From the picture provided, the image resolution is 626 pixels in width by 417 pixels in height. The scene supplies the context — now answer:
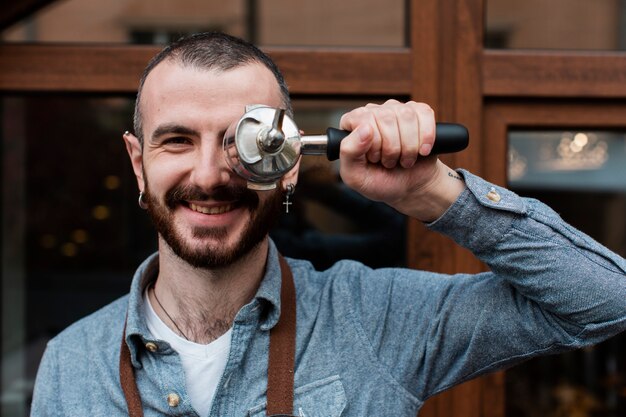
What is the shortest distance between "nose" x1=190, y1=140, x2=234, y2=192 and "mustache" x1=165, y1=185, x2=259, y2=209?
0.01 m

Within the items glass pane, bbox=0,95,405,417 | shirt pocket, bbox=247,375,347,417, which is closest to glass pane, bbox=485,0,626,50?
glass pane, bbox=0,95,405,417

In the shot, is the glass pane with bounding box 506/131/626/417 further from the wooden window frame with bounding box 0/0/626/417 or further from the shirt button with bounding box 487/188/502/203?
the shirt button with bounding box 487/188/502/203

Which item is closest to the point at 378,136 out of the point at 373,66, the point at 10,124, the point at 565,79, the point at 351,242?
the point at 373,66

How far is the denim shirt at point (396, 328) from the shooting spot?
1.31m

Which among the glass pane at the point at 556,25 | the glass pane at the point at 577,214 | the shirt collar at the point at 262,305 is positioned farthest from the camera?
the glass pane at the point at 577,214

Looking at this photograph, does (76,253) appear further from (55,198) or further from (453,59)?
(453,59)

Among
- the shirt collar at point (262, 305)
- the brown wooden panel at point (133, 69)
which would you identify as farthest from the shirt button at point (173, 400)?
the brown wooden panel at point (133, 69)

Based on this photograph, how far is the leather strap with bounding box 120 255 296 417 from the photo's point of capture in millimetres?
1461

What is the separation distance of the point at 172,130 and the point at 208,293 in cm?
36

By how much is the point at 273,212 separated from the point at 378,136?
0.41 meters

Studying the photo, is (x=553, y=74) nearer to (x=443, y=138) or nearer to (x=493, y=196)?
(x=493, y=196)

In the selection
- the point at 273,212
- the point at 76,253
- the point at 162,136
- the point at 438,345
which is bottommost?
the point at 76,253

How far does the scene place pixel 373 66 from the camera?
2055 millimetres

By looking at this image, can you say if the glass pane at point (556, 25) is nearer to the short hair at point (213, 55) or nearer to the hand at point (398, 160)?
the short hair at point (213, 55)
